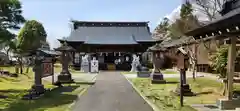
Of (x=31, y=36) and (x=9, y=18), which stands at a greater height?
(x=31, y=36)

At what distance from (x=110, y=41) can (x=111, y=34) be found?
3321 millimetres

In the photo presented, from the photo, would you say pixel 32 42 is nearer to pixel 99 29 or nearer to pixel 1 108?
pixel 99 29

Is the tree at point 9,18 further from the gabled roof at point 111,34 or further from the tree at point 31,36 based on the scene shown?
the tree at point 31,36

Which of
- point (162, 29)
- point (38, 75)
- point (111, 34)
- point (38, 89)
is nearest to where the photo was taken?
point (38, 89)

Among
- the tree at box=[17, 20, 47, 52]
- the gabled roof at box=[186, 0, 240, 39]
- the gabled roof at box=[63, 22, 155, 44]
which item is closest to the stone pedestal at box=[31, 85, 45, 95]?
the gabled roof at box=[186, 0, 240, 39]

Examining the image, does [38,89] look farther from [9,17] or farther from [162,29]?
[162,29]

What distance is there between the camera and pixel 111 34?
48750 millimetres

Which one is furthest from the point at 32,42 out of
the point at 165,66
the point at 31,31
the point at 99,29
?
the point at 165,66

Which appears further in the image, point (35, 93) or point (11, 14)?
point (11, 14)

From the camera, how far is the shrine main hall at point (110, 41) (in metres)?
44.5

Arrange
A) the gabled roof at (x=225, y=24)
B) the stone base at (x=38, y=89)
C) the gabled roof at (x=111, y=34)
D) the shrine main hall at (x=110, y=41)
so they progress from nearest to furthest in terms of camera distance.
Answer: the gabled roof at (x=225, y=24) < the stone base at (x=38, y=89) < the shrine main hall at (x=110, y=41) < the gabled roof at (x=111, y=34)

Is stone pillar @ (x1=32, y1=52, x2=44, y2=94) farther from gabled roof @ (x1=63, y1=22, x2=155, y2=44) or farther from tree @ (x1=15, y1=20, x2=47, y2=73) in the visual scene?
tree @ (x1=15, y1=20, x2=47, y2=73)

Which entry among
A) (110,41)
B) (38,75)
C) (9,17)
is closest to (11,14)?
(9,17)

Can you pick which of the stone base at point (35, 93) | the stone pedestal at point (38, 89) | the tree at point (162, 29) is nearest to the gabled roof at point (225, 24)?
the stone base at point (35, 93)
